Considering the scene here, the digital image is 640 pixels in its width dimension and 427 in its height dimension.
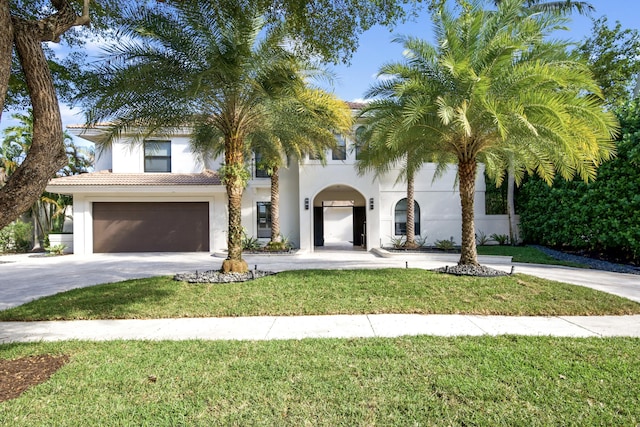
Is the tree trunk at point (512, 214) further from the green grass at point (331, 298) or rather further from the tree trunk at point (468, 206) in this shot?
the green grass at point (331, 298)

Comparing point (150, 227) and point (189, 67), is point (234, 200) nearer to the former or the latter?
point (189, 67)

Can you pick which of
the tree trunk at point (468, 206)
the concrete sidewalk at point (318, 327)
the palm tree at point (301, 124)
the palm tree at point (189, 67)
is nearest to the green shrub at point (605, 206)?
the tree trunk at point (468, 206)

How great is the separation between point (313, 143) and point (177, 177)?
346 inches

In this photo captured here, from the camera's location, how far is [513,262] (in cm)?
1351

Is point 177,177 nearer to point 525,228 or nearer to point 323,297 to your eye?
point 323,297

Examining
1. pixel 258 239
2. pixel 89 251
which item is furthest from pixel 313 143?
pixel 89 251

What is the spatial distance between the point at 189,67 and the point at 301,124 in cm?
333

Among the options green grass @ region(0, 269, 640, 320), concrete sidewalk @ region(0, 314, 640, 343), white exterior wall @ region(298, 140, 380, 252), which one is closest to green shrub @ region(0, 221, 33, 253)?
green grass @ region(0, 269, 640, 320)

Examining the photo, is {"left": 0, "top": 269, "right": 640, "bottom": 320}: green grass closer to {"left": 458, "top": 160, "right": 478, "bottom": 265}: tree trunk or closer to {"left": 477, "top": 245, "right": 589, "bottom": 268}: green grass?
{"left": 458, "top": 160, "right": 478, "bottom": 265}: tree trunk

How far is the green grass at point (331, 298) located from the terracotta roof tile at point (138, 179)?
966cm

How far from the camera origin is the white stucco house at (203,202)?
59.6ft

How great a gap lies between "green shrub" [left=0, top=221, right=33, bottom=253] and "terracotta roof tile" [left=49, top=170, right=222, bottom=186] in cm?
410

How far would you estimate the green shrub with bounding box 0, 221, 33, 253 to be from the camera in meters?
19.5

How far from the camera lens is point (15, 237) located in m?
19.8
